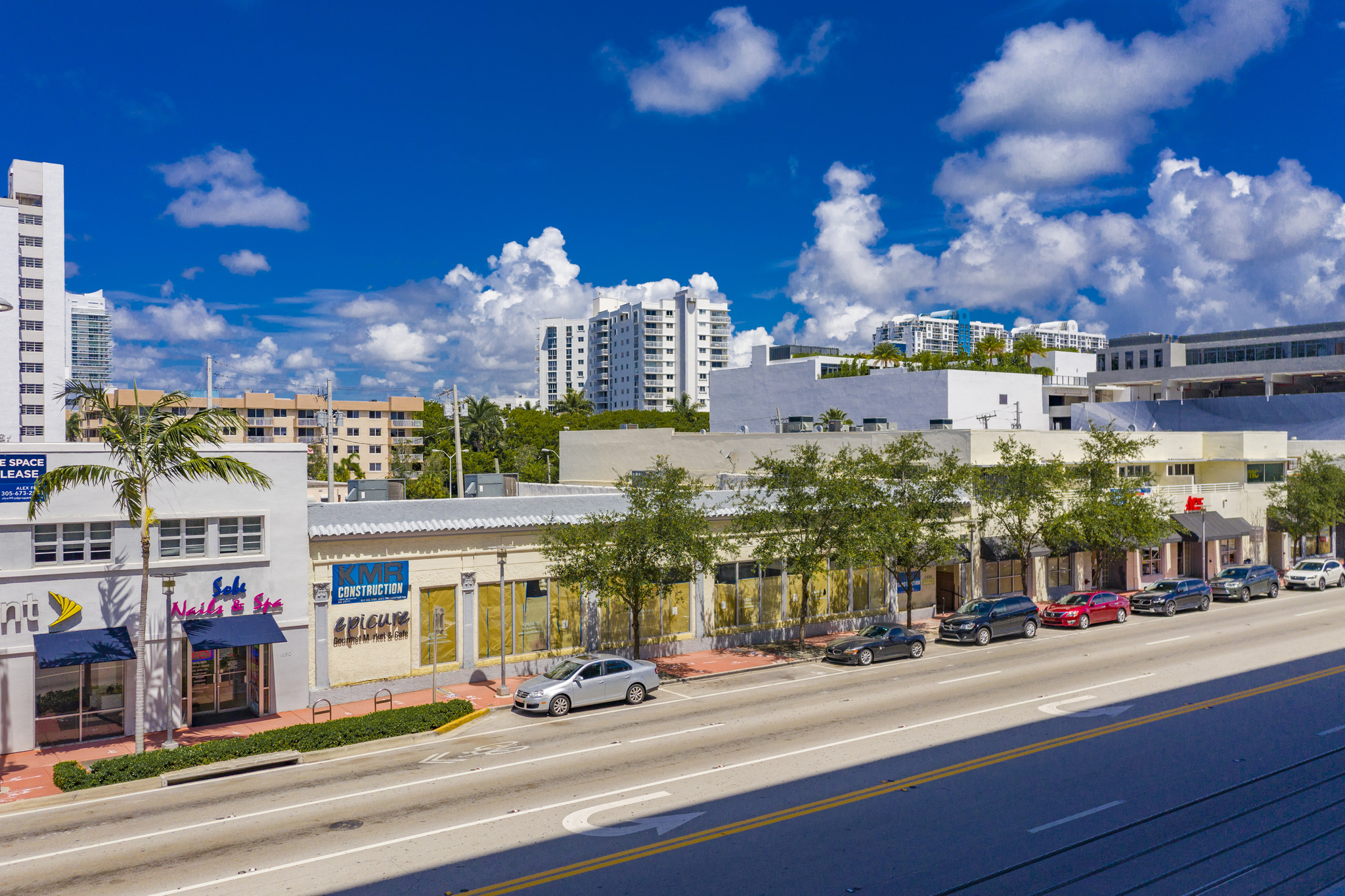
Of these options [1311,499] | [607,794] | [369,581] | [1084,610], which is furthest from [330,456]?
[1311,499]

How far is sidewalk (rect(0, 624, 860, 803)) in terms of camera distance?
70.3 ft

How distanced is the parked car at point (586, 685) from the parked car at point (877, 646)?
8212 millimetres

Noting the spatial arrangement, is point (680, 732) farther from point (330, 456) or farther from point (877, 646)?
point (330, 456)

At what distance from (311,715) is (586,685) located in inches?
320

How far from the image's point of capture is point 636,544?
29.3m

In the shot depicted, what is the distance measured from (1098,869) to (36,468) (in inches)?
1035

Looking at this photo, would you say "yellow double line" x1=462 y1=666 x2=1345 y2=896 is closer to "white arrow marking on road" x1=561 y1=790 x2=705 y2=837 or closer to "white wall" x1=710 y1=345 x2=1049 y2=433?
"white arrow marking on road" x1=561 y1=790 x2=705 y2=837

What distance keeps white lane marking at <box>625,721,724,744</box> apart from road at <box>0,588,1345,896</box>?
0.26 feet

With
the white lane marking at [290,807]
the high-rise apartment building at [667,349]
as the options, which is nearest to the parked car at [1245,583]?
the white lane marking at [290,807]

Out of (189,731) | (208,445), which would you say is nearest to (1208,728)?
(189,731)

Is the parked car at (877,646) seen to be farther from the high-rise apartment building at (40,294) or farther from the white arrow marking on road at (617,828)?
the high-rise apartment building at (40,294)

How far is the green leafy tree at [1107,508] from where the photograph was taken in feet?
142

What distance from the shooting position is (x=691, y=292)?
6806 inches

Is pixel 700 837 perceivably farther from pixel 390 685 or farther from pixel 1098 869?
pixel 390 685
